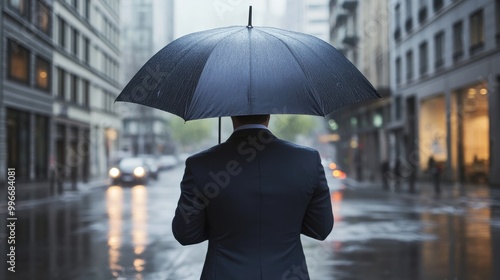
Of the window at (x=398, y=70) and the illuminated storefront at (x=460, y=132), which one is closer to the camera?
the illuminated storefront at (x=460, y=132)

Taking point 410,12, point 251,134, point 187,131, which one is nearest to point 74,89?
point 410,12

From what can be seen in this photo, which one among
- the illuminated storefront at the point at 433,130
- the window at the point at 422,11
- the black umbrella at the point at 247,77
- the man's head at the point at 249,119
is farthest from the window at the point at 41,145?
the man's head at the point at 249,119

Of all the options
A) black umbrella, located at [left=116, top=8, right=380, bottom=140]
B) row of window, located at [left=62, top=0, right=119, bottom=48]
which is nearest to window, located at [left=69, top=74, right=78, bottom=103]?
row of window, located at [left=62, top=0, right=119, bottom=48]

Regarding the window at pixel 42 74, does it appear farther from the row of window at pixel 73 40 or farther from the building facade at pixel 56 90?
the row of window at pixel 73 40

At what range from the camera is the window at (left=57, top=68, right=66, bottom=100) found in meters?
39.6

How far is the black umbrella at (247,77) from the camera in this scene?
2.82 meters

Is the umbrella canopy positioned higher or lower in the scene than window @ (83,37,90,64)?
lower

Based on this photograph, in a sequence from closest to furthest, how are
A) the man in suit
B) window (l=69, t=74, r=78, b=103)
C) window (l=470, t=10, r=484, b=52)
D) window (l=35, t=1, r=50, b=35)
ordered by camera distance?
the man in suit, window (l=470, t=10, r=484, b=52), window (l=35, t=1, r=50, b=35), window (l=69, t=74, r=78, b=103)

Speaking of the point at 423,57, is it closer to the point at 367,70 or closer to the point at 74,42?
the point at 367,70

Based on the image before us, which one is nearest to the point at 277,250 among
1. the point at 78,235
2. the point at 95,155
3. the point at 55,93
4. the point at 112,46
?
the point at 78,235

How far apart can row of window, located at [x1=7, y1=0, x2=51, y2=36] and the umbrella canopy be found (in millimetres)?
28062

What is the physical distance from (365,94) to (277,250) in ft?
4.07

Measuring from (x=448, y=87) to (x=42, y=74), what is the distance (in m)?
23.6

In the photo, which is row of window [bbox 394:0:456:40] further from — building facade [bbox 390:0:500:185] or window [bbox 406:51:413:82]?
window [bbox 406:51:413:82]
